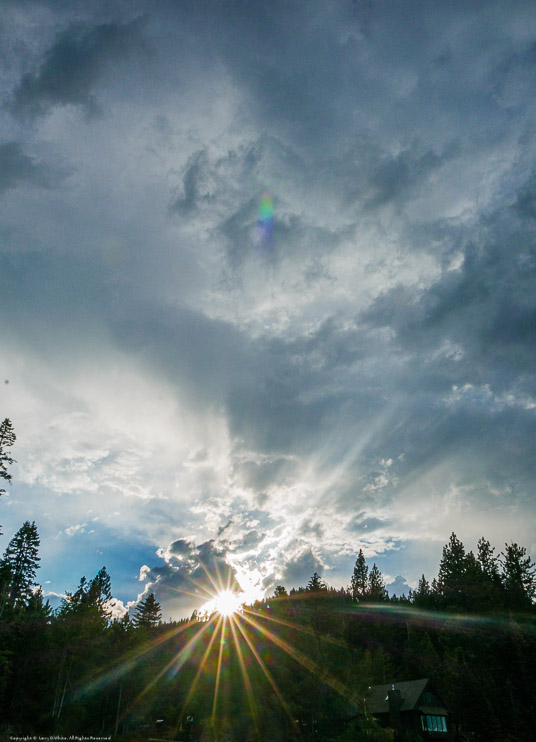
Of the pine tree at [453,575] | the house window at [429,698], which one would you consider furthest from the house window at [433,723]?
the pine tree at [453,575]

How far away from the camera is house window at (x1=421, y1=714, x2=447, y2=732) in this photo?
173 feet

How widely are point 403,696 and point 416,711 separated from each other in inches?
135

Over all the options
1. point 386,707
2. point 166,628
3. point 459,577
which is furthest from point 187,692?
point 459,577

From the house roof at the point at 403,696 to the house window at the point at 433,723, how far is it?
6.99 feet

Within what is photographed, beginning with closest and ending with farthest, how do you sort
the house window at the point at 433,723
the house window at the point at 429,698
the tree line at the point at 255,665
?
the tree line at the point at 255,665 → the house window at the point at 433,723 → the house window at the point at 429,698

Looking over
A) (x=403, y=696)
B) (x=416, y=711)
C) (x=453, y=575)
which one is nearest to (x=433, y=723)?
(x=416, y=711)

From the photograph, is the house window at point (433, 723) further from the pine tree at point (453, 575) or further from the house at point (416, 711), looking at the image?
the pine tree at point (453, 575)

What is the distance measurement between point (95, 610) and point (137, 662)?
11002mm

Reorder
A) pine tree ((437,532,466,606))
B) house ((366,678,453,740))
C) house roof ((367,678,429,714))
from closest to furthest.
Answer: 1. house ((366,678,453,740))
2. house roof ((367,678,429,714))
3. pine tree ((437,532,466,606))

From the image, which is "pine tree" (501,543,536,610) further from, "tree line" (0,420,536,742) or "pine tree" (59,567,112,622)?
"pine tree" (59,567,112,622)

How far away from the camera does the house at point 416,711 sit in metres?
52.7

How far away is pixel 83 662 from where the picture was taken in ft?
189

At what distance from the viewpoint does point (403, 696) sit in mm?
56500

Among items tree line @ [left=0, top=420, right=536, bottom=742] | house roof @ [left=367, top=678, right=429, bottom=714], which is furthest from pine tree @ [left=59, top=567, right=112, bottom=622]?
house roof @ [left=367, top=678, right=429, bottom=714]
